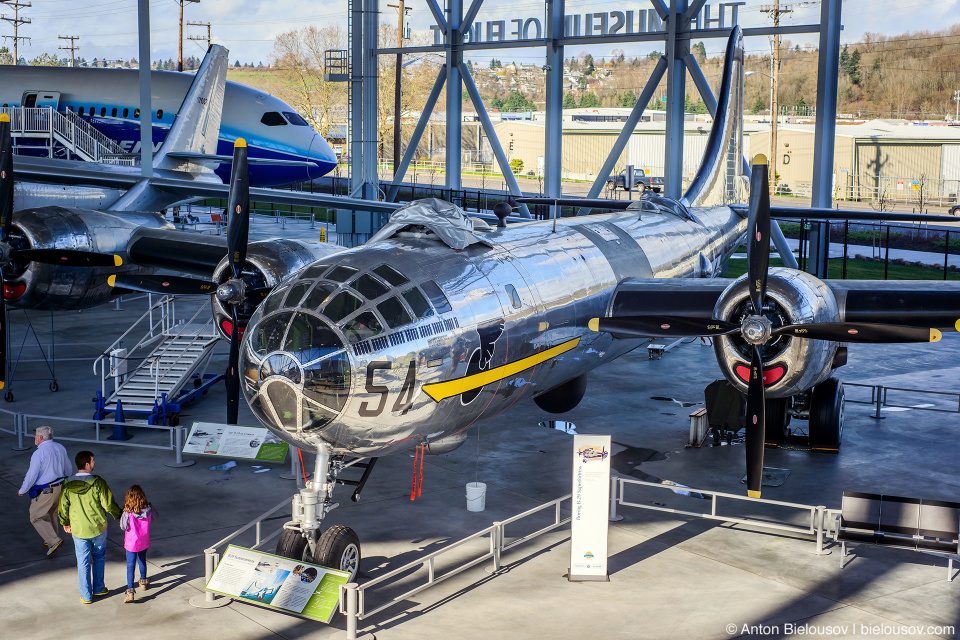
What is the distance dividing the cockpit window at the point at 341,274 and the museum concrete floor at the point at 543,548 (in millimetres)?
3465

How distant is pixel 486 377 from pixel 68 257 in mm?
8782

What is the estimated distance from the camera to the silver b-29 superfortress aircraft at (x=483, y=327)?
977 centimetres

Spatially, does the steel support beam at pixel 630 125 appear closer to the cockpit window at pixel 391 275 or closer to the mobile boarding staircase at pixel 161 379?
the mobile boarding staircase at pixel 161 379

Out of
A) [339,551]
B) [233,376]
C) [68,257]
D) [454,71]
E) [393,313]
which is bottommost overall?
[339,551]

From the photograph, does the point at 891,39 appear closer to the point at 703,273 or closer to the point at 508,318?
the point at 703,273

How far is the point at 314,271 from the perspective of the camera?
1045cm

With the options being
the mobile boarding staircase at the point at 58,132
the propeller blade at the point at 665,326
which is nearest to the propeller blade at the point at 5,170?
the propeller blade at the point at 665,326

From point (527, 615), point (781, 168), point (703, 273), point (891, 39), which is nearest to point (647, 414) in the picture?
point (703, 273)

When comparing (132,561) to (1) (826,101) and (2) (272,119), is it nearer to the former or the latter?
(1) (826,101)

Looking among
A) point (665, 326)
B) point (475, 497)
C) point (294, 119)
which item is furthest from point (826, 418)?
point (294, 119)

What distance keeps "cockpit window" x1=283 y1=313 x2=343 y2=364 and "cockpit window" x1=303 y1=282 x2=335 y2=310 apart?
7.0 inches

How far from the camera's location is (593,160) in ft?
291

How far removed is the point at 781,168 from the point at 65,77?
54604 mm

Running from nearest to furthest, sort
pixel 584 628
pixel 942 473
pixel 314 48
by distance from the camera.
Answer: pixel 584 628 < pixel 942 473 < pixel 314 48
